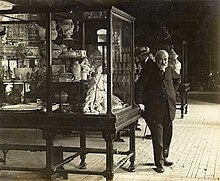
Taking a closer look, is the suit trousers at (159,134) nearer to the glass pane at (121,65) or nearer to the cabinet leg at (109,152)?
the glass pane at (121,65)

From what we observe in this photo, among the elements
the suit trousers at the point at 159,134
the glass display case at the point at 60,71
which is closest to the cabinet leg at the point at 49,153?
the glass display case at the point at 60,71

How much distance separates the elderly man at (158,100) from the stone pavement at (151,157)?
28 centimetres

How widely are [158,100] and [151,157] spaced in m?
1.10

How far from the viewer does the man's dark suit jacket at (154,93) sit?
5039 millimetres

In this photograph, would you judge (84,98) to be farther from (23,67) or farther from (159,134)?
(159,134)

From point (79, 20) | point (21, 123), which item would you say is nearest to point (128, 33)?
point (79, 20)

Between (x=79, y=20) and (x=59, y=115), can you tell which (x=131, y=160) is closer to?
(x=59, y=115)

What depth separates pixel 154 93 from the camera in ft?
16.6

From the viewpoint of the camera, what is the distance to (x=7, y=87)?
183 inches

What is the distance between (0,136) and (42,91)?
2731 millimetres

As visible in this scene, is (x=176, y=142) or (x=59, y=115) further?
(x=176, y=142)

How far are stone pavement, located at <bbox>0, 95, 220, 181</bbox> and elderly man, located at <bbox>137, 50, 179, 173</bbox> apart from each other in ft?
0.93

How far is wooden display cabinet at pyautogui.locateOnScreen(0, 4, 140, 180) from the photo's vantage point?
418cm

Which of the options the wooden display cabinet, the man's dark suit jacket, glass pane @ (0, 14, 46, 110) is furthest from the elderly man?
glass pane @ (0, 14, 46, 110)
